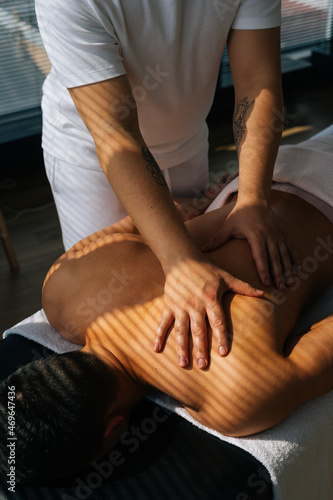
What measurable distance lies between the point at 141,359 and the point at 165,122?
738mm

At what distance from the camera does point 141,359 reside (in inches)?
50.3

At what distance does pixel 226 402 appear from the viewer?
3.89 feet

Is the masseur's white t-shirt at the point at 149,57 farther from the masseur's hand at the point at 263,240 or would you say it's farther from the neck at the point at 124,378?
the neck at the point at 124,378

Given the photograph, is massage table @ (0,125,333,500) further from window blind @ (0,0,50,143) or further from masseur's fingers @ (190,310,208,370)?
window blind @ (0,0,50,143)

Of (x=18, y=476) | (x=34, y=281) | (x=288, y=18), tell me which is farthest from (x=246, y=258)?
(x=288, y=18)

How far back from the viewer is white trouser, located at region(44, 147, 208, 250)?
172 centimetres

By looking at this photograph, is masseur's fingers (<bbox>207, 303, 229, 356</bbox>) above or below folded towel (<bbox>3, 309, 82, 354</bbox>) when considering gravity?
above

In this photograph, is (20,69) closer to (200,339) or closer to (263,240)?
(263,240)

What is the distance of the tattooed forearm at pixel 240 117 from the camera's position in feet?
5.18

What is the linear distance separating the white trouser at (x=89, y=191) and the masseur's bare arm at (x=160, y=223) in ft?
1.22

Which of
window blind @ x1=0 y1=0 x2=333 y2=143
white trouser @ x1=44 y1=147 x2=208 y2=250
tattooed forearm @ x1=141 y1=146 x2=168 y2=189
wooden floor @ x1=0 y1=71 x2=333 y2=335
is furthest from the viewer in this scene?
window blind @ x1=0 y1=0 x2=333 y2=143

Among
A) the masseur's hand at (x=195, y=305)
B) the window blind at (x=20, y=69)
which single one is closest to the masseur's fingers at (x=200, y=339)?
the masseur's hand at (x=195, y=305)

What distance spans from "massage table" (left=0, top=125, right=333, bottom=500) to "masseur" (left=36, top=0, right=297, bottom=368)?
0.21m

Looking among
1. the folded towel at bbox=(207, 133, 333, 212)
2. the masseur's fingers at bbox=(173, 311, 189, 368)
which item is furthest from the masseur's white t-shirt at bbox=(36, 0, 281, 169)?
the masseur's fingers at bbox=(173, 311, 189, 368)
